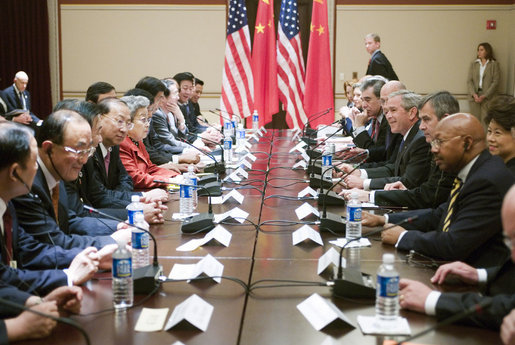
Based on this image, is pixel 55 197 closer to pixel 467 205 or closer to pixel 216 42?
pixel 467 205

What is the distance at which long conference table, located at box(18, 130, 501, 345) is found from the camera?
172 cm

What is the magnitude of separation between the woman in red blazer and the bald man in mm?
2019

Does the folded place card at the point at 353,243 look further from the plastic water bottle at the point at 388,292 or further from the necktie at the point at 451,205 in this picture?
→ the plastic water bottle at the point at 388,292

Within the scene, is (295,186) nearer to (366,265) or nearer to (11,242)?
(366,265)

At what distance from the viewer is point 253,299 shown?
2.02 m

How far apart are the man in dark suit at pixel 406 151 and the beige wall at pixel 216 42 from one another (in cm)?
599

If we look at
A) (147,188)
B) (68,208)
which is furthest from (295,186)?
(68,208)

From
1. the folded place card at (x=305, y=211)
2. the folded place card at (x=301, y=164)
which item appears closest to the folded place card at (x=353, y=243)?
the folded place card at (x=305, y=211)

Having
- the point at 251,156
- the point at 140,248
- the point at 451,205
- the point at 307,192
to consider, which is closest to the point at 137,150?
the point at 251,156

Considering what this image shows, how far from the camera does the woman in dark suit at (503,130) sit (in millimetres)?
2920

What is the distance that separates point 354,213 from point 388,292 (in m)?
0.95

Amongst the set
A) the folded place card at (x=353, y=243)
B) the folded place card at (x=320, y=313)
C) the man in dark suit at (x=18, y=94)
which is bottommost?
the folded place card at (x=320, y=313)

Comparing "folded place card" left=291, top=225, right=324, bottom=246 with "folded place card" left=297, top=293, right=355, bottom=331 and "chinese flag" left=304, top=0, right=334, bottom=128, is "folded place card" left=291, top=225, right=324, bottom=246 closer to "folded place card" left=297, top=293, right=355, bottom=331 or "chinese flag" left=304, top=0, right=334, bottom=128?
"folded place card" left=297, top=293, right=355, bottom=331

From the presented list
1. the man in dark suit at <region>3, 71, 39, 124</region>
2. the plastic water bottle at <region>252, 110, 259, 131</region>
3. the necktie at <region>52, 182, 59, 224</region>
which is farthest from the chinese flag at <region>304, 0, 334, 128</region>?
the necktie at <region>52, 182, 59, 224</region>
